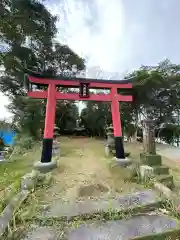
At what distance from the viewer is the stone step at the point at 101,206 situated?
9.51 ft

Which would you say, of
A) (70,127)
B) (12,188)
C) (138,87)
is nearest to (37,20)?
(12,188)

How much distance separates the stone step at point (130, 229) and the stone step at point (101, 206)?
22 cm

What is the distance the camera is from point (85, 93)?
686 centimetres

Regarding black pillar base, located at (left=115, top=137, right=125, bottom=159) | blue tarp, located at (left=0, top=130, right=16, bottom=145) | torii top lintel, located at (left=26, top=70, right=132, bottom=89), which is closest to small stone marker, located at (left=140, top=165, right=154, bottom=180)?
black pillar base, located at (left=115, top=137, right=125, bottom=159)

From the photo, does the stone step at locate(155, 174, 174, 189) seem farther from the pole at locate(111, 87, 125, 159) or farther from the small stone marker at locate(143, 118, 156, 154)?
the pole at locate(111, 87, 125, 159)

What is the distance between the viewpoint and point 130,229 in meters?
2.51

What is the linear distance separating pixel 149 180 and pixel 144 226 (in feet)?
5.73

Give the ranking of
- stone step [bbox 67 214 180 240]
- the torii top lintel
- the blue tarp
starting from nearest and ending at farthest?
1. stone step [bbox 67 214 180 240]
2. the torii top lintel
3. the blue tarp

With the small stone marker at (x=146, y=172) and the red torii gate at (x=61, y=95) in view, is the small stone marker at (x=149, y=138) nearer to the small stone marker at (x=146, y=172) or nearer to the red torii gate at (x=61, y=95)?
the small stone marker at (x=146, y=172)

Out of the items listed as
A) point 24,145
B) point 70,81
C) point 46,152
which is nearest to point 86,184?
point 46,152

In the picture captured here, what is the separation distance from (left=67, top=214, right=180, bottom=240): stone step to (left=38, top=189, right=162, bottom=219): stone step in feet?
0.73

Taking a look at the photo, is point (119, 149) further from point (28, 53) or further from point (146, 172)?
point (28, 53)

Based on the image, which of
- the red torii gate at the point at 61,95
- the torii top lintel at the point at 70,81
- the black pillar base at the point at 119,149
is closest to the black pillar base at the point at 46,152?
the red torii gate at the point at 61,95

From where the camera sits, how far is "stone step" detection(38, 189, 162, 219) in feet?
9.51
